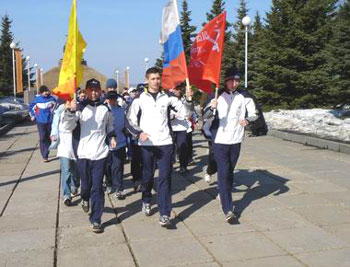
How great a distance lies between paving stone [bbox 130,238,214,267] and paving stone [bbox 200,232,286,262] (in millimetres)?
127

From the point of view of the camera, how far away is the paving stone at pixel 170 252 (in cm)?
Answer: 459

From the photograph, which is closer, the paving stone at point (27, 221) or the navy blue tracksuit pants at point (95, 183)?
the navy blue tracksuit pants at point (95, 183)

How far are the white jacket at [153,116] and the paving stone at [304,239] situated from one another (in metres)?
1.73

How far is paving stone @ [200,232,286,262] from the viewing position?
4.71m

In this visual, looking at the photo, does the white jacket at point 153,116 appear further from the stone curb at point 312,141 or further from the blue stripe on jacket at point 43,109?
the stone curb at point 312,141

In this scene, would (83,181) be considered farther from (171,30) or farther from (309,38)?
(309,38)

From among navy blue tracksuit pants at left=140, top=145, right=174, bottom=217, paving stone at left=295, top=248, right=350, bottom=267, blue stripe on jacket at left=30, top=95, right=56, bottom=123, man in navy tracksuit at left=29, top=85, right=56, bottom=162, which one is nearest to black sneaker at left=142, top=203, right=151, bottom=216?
navy blue tracksuit pants at left=140, top=145, right=174, bottom=217

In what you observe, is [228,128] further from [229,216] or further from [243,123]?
[229,216]

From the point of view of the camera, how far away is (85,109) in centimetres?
577

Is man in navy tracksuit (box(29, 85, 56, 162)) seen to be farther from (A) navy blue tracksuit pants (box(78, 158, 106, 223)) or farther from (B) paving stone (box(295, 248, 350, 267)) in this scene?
(B) paving stone (box(295, 248, 350, 267))

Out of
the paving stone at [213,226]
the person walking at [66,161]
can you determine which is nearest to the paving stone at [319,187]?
the paving stone at [213,226]

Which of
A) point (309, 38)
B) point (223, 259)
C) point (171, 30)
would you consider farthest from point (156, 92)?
point (309, 38)

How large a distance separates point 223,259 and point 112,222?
1891 mm

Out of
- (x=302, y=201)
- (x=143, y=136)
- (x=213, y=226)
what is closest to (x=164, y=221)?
(x=213, y=226)
